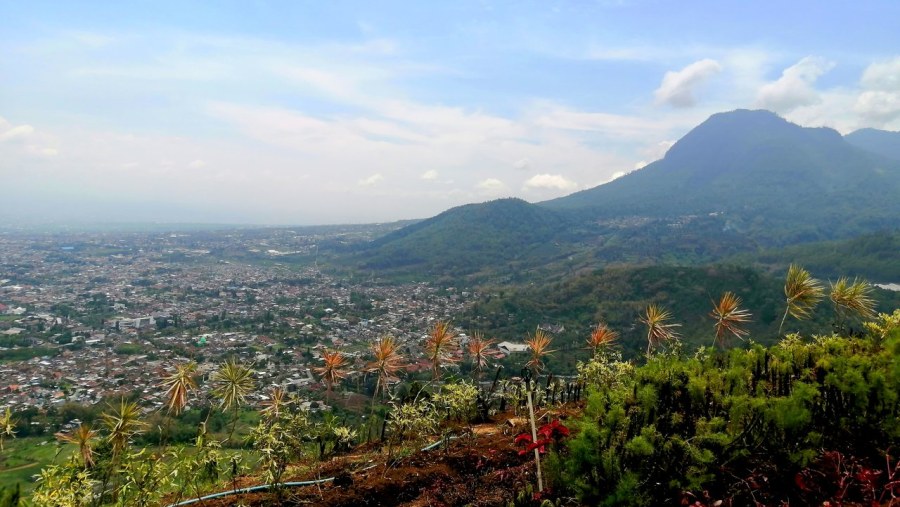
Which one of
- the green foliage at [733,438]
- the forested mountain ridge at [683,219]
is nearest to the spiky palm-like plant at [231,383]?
the green foliage at [733,438]

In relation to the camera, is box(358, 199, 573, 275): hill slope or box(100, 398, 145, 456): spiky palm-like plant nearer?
box(100, 398, 145, 456): spiky palm-like plant

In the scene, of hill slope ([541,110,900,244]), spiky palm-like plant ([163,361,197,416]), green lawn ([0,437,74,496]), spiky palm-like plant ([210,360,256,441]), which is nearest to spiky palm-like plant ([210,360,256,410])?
spiky palm-like plant ([210,360,256,441])

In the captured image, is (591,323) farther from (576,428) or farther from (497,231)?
(497,231)

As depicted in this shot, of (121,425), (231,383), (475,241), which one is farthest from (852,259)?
(121,425)

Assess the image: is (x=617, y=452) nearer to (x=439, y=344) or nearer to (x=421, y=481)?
(x=421, y=481)

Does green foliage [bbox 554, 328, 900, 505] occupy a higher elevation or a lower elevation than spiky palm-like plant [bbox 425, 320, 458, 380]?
higher

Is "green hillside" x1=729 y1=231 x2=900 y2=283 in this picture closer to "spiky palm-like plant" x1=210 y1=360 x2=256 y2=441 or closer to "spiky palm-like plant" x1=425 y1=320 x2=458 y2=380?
"spiky palm-like plant" x1=425 y1=320 x2=458 y2=380

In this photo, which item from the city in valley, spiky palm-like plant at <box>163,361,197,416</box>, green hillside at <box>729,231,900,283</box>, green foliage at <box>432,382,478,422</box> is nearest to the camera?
spiky palm-like plant at <box>163,361,197,416</box>
